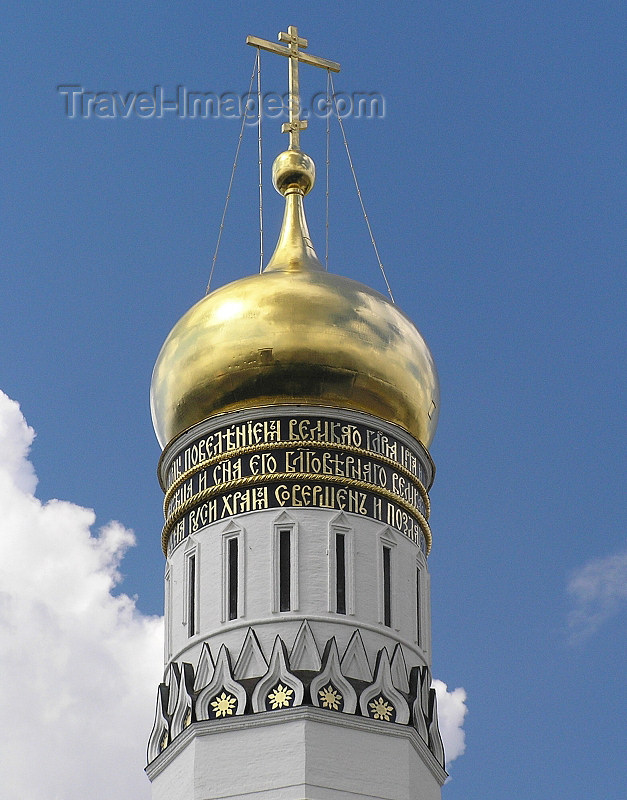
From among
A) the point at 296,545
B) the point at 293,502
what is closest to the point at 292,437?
the point at 293,502

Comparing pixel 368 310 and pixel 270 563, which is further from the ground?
pixel 368 310

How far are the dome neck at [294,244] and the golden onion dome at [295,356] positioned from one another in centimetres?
34

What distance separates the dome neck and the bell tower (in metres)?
0.10

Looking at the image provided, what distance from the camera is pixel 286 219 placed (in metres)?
21.9

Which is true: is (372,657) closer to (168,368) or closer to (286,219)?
(168,368)

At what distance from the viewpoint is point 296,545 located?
19219mm

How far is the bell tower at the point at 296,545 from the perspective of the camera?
18.4m

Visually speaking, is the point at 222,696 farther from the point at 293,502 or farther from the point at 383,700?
the point at 293,502

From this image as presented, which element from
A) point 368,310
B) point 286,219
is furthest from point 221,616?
point 286,219

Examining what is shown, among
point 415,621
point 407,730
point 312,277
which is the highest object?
point 312,277

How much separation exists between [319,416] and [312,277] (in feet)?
5.19

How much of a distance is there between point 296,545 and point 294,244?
3750 mm

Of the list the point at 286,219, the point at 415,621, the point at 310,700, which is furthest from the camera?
the point at 286,219

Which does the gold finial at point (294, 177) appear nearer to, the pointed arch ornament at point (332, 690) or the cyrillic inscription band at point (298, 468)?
the cyrillic inscription band at point (298, 468)
